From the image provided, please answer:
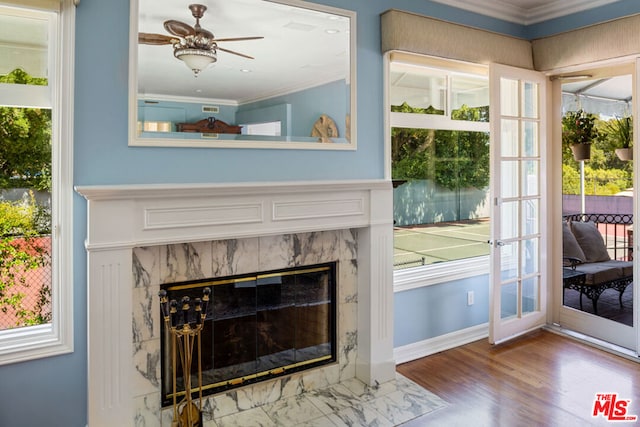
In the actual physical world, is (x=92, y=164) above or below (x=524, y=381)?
above

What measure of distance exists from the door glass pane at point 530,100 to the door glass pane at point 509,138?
152 millimetres

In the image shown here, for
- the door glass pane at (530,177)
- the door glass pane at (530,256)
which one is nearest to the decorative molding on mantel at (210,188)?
the door glass pane at (530,177)

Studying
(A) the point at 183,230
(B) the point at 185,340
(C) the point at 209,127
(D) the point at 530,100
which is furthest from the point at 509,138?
(B) the point at 185,340

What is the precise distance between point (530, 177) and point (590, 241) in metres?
0.81

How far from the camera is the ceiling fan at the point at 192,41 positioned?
237 cm

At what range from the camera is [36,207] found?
2307 mm

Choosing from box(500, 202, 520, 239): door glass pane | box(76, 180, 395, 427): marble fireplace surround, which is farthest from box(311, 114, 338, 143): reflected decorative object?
box(500, 202, 520, 239): door glass pane

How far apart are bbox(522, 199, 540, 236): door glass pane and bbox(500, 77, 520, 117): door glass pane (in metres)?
0.74

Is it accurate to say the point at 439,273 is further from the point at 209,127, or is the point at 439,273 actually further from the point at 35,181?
the point at 35,181

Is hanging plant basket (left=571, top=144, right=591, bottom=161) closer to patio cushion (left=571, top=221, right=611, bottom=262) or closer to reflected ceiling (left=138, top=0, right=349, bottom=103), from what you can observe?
patio cushion (left=571, top=221, right=611, bottom=262)

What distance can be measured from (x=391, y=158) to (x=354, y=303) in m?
1.05

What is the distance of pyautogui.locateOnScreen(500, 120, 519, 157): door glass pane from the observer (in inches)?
143

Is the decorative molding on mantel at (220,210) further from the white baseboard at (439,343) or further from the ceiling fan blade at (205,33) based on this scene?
the white baseboard at (439,343)

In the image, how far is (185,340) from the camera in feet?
7.76
